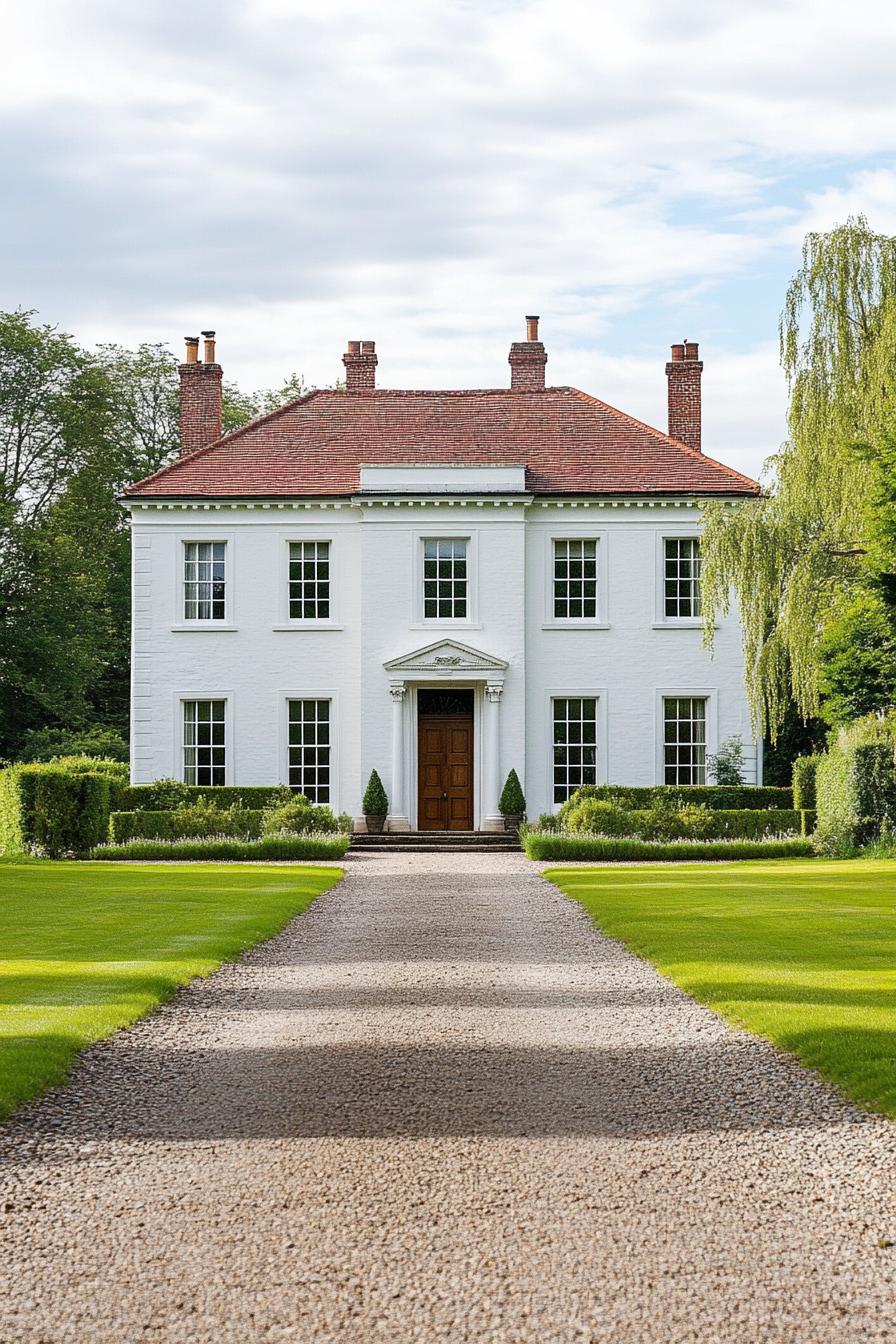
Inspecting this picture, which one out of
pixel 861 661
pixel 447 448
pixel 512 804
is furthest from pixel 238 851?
pixel 447 448

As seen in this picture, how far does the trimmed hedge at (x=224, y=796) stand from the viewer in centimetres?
2878

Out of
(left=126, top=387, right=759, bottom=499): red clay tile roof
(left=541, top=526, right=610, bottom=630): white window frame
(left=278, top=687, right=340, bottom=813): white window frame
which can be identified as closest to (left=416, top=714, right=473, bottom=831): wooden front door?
(left=278, top=687, right=340, bottom=813): white window frame

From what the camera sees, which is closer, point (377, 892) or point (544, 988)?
point (544, 988)

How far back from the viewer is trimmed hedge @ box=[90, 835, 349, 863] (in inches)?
958

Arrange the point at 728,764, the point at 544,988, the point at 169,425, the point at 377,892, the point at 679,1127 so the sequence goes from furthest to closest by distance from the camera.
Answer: the point at 169,425
the point at 728,764
the point at 377,892
the point at 544,988
the point at 679,1127

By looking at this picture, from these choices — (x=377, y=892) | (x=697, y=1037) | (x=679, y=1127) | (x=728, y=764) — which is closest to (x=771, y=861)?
(x=728, y=764)

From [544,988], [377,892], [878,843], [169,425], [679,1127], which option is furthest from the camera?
[169,425]

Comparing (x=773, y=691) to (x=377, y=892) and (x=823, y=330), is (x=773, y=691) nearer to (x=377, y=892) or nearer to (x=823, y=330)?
(x=823, y=330)

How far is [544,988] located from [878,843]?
14334 mm

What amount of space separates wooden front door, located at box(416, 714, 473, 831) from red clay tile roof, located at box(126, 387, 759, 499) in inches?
202

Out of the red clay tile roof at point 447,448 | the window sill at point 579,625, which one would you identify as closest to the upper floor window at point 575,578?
the window sill at point 579,625

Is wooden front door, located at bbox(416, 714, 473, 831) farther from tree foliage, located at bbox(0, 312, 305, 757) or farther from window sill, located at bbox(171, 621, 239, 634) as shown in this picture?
tree foliage, located at bbox(0, 312, 305, 757)

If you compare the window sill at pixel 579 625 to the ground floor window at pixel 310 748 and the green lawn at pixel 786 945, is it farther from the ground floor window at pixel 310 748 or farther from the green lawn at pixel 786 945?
the green lawn at pixel 786 945

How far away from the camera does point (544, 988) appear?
33.9ft
